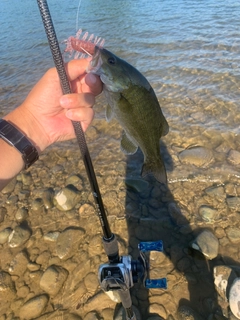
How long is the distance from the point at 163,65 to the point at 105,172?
4729mm

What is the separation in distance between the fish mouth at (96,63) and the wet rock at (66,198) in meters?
2.73

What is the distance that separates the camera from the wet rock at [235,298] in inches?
115

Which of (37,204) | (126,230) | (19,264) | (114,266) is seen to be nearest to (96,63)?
(114,266)

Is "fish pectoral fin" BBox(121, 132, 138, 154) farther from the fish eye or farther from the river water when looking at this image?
the river water

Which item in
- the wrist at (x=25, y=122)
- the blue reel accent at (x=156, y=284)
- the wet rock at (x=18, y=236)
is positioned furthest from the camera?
the wet rock at (x=18, y=236)

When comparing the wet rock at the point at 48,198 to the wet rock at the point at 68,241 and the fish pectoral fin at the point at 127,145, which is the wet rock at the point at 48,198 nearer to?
the wet rock at the point at 68,241

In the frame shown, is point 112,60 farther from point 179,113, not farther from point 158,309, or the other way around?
point 179,113

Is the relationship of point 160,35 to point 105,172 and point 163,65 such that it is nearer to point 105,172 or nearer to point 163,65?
point 163,65

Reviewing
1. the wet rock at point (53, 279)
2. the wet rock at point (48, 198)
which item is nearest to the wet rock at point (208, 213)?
the wet rock at point (53, 279)

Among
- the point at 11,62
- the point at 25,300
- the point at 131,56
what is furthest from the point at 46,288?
the point at 11,62

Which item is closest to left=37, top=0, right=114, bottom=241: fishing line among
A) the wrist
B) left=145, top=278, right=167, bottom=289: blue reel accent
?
left=145, top=278, right=167, bottom=289: blue reel accent

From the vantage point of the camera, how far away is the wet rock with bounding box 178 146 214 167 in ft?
16.4

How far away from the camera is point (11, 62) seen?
10.8m

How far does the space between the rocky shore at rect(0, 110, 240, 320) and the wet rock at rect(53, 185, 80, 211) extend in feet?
0.06
